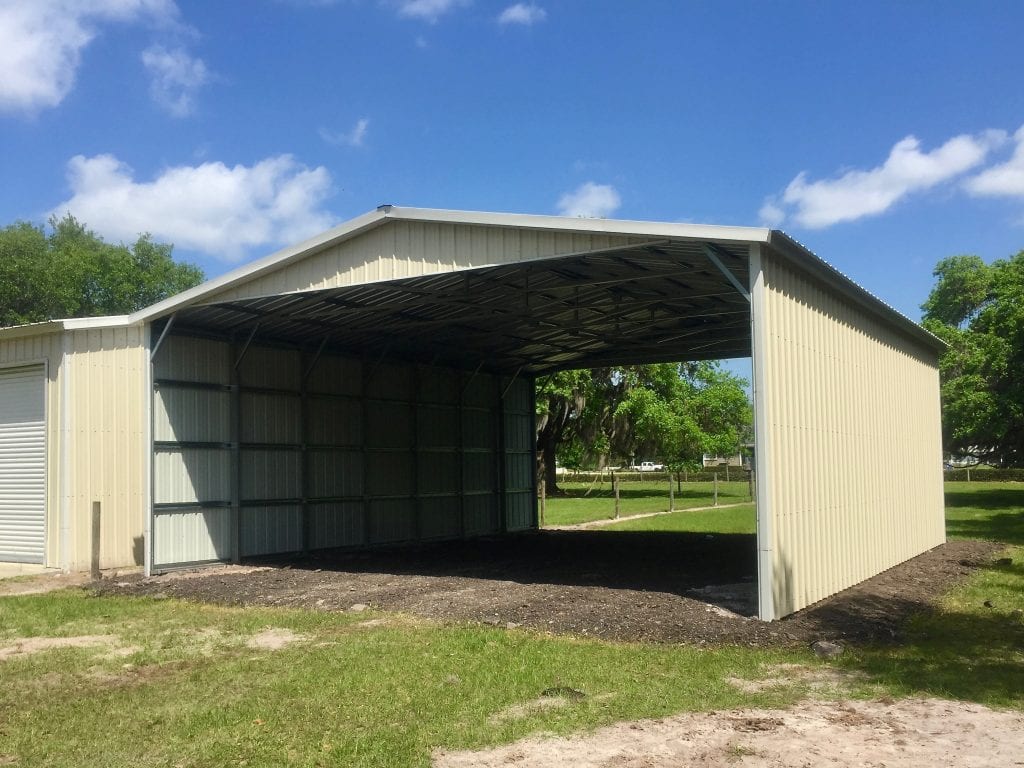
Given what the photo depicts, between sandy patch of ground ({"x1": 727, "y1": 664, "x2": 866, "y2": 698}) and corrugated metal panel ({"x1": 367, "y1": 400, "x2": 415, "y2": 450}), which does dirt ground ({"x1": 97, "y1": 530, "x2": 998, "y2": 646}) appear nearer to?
sandy patch of ground ({"x1": 727, "y1": 664, "x2": 866, "y2": 698})

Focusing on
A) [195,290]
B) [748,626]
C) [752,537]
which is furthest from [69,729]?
[752,537]

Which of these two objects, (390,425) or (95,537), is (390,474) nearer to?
(390,425)

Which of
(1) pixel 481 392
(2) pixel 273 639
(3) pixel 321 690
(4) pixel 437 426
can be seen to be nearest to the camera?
(3) pixel 321 690

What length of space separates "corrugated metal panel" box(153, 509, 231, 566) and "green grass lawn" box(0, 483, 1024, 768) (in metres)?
3.86

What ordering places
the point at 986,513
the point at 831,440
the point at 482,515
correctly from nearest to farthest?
the point at 831,440
the point at 482,515
the point at 986,513

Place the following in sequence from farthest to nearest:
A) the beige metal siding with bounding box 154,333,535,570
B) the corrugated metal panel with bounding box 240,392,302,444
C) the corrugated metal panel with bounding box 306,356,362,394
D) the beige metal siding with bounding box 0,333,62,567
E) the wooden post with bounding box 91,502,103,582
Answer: the corrugated metal panel with bounding box 306,356,362,394 → the corrugated metal panel with bounding box 240,392,302,444 → the beige metal siding with bounding box 0,333,62,567 → the beige metal siding with bounding box 154,333,535,570 → the wooden post with bounding box 91,502,103,582

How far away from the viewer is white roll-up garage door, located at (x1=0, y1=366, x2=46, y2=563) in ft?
53.3

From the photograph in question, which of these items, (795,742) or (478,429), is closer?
(795,742)

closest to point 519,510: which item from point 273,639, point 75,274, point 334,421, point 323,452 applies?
point 334,421

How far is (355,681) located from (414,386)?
13.7m

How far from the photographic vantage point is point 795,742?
19.0ft

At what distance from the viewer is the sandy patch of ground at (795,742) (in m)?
5.47

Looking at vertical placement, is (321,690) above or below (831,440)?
below

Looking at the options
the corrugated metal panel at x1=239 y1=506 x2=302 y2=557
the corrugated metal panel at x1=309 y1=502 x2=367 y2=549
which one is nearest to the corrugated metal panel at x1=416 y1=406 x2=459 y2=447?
the corrugated metal panel at x1=309 y1=502 x2=367 y2=549
